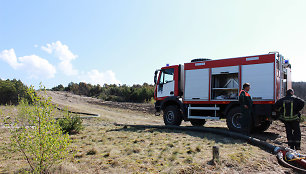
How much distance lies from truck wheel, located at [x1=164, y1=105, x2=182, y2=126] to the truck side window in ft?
4.95

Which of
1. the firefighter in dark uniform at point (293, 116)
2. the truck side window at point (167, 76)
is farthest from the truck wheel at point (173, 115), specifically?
the firefighter in dark uniform at point (293, 116)

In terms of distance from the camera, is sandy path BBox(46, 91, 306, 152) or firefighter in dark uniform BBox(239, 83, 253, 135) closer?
firefighter in dark uniform BBox(239, 83, 253, 135)

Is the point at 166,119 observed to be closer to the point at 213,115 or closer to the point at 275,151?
the point at 213,115

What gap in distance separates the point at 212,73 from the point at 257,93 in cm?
228

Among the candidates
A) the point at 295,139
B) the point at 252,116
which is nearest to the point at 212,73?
the point at 252,116

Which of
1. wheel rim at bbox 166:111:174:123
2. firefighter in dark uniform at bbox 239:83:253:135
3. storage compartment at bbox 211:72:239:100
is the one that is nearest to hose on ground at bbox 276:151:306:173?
firefighter in dark uniform at bbox 239:83:253:135

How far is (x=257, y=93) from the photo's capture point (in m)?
9.12

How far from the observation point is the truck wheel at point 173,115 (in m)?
11.7

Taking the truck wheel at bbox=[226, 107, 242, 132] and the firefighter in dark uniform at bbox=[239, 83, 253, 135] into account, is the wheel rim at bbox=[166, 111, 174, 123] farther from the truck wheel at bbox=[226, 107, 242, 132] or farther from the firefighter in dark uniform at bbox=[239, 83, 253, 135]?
the firefighter in dark uniform at bbox=[239, 83, 253, 135]

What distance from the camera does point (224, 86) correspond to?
10.8 meters

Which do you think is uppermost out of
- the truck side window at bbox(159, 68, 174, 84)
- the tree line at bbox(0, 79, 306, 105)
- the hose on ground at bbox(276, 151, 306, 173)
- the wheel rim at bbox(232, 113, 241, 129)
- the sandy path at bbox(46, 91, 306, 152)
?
the truck side window at bbox(159, 68, 174, 84)

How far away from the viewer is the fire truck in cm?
895

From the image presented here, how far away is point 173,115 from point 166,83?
187 cm

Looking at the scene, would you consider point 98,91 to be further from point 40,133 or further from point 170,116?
point 40,133
